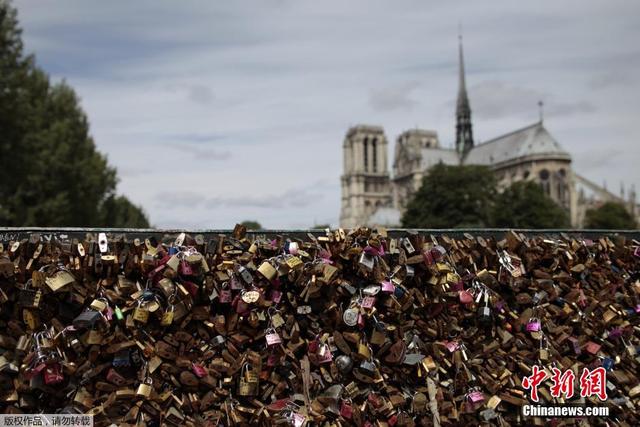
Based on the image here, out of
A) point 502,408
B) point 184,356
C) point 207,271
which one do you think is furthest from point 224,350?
point 502,408

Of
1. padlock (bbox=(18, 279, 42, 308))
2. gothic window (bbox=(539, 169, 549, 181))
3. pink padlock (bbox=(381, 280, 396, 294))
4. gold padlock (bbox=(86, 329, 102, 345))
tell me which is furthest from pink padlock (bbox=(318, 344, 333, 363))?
gothic window (bbox=(539, 169, 549, 181))

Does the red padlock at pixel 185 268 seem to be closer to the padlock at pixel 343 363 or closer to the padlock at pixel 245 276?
the padlock at pixel 245 276

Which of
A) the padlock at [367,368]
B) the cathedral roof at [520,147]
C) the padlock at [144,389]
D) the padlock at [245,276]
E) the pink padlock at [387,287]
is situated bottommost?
the padlock at [144,389]

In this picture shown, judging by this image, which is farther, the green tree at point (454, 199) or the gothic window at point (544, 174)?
the gothic window at point (544, 174)

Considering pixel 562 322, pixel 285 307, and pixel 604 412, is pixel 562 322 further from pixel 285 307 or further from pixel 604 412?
pixel 285 307

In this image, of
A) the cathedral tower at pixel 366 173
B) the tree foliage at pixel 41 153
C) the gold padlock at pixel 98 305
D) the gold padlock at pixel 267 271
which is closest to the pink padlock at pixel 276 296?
the gold padlock at pixel 267 271

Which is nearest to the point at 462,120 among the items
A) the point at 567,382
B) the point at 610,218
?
the point at 610,218

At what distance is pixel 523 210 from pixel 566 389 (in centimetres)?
6610

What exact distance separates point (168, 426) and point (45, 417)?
0.95 m

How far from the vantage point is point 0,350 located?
5.36 meters

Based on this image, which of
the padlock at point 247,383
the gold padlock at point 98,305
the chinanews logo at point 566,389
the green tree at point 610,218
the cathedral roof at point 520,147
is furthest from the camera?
the cathedral roof at point 520,147

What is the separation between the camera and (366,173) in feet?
503

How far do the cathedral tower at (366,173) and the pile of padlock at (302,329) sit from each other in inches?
5725

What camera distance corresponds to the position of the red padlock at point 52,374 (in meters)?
5.28
